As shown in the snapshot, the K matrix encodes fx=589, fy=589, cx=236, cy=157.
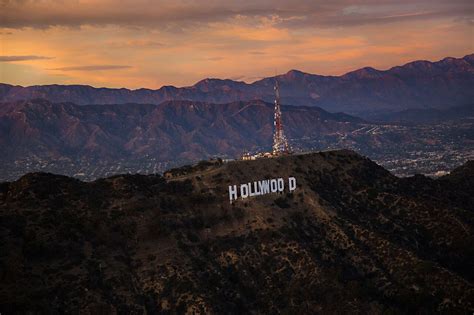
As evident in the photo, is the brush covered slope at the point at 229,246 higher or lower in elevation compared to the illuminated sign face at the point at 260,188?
lower

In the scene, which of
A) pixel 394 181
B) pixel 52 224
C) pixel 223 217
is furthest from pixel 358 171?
pixel 52 224

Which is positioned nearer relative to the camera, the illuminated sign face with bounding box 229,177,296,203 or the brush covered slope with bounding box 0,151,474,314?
the brush covered slope with bounding box 0,151,474,314

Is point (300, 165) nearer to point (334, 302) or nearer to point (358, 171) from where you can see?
point (358, 171)

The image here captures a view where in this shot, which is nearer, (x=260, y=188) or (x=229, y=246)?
(x=229, y=246)

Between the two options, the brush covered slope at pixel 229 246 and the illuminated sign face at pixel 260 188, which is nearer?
the brush covered slope at pixel 229 246

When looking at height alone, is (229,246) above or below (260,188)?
below

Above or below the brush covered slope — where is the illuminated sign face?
above
